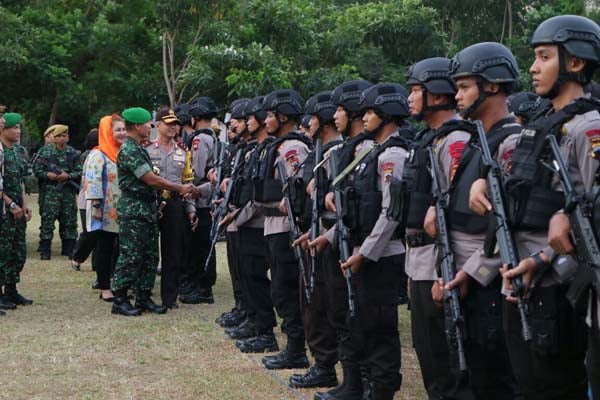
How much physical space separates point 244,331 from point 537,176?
5.35 meters

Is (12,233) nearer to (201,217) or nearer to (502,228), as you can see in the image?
(201,217)

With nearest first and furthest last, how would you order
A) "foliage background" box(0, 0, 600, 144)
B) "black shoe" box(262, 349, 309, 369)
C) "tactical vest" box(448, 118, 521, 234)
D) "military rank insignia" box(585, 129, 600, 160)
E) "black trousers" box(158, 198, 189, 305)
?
"military rank insignia" box(585, 129, 600, 160), "tactical vest" box(448, 118, 521, 234), "black shoe" box(262, 349, 309, 369), "black trousers" box(158, 198, 189, 305), "foliage background" box(0, 0, 600, 144)

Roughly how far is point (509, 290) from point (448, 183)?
0.95 meters

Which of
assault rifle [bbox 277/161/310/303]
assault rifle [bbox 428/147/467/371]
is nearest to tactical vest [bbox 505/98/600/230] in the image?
assault rifle [bbox 428/147/467/371]

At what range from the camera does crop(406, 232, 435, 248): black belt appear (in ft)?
16.8

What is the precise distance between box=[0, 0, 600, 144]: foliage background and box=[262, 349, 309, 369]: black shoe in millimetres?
10891

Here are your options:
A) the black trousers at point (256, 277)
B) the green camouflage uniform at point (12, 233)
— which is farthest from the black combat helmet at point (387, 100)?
the green camouflage uniform at point (12, 233)

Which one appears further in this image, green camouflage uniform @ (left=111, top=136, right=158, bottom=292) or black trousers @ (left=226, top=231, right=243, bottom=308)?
green camouflage uniform @ (left=111, top=136, right=158, bottom=292)

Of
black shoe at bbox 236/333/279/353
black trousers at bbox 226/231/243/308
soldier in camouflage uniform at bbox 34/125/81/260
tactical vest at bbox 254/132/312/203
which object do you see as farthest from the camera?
soldier in camouflage uniform at bbox 34/125/81/260

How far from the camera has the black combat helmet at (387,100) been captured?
19.9 feet

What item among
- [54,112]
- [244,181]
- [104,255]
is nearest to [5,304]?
[104,255]

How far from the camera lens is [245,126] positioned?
9.73m

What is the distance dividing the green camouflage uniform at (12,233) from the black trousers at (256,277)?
3110 mm

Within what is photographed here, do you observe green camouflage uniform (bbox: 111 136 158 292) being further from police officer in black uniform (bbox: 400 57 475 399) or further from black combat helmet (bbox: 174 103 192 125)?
police officer in black uniform (bbox: 400 57 475 399)
